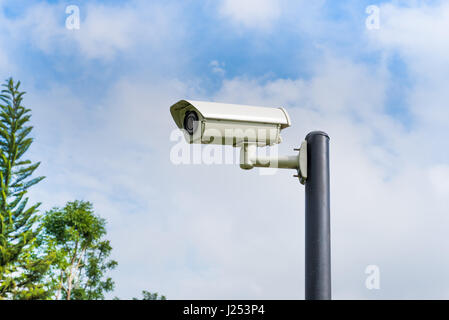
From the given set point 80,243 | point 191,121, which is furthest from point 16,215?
point 191,121

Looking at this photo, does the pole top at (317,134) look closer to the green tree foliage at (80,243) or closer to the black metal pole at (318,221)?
the black metal pole at (318,221)

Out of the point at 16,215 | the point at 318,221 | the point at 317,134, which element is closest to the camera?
the point at 318,221

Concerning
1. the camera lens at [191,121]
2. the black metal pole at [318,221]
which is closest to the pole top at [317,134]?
the black metal pole at [318,221]

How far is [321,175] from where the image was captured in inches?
80.1

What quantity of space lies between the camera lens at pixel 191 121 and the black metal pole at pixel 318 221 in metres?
0.48

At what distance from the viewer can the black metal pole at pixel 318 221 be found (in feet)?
6.15

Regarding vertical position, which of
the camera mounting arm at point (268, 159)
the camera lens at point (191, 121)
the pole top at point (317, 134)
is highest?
the camera lens at point (191, 121)


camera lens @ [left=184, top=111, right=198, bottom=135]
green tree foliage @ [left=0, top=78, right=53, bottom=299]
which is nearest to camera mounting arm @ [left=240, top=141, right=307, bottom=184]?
camera lens @ [left=184, top=111, right=198, bottom=135]

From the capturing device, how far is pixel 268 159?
2.18 meters

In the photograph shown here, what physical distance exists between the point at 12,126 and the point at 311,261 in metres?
17.0

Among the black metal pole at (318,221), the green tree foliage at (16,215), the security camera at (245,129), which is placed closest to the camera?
the black metal pole at (318,221)

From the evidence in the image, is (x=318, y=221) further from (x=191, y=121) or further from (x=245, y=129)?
(x=191, y=121)

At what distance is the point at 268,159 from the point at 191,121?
0.36 m
